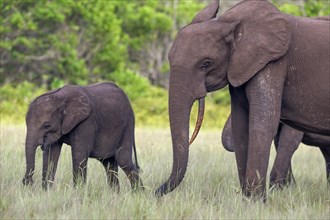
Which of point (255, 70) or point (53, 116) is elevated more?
point (255, 70)

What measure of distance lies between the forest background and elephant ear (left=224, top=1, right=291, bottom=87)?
1890 cm

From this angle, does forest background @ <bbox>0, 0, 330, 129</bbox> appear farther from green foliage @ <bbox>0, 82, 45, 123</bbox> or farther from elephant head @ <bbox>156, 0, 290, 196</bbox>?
elephant head @ <bbox>156, 0, 290, 196</bbox>

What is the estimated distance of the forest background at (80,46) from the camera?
28.2 metres

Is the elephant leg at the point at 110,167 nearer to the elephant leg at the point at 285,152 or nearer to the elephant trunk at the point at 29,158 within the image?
the elephant trunk at the point at 29,158

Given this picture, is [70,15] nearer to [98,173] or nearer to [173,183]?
[98,173]

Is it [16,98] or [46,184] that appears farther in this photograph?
[16,98]

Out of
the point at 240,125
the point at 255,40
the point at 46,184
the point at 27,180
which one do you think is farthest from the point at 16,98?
→ the point at 255,40

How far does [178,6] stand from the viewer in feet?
121

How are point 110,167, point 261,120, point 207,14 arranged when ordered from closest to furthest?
point 261,120 < point 207,14 < point 110,167

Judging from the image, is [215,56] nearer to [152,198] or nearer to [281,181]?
[152,198]

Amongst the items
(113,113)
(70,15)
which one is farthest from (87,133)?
(70,15)

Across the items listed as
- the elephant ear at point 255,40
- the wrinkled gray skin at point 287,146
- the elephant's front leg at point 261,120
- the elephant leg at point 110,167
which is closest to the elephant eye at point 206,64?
the elephant ear at point 255,40

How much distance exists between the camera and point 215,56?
6.93 m

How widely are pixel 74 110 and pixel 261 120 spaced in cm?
232
